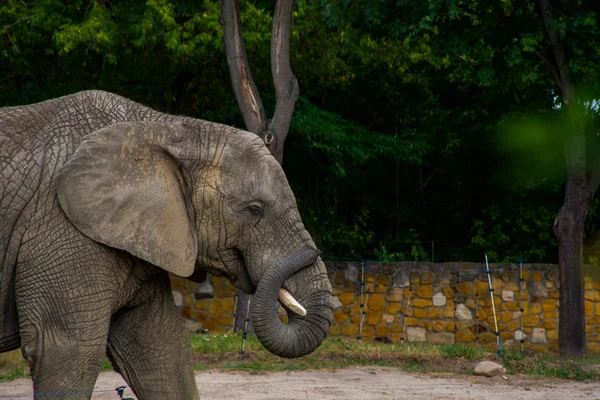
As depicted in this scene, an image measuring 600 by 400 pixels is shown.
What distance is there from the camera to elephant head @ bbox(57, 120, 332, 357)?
5.86 meters

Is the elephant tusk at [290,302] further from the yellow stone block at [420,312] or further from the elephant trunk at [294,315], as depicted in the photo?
the yellow stone block at [420,312]

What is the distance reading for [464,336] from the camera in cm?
1745

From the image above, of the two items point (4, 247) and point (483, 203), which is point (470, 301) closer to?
point (483, 203)

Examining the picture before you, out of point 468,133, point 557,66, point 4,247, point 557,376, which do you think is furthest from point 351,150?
point 4,247

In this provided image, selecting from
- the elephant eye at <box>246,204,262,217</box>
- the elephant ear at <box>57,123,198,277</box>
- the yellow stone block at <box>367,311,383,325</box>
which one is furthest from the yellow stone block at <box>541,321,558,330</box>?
the elephant ear at <box>57,123,198,277</box>

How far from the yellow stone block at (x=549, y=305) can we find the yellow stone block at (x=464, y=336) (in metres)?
1.29

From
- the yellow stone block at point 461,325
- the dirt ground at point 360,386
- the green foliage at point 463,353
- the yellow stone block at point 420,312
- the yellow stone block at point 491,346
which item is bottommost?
the dirt ground at point 360,386

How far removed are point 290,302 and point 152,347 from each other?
104 centimetres

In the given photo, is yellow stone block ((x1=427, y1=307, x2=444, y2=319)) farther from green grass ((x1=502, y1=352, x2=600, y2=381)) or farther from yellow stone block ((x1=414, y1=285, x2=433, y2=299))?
green grass ((x1=502, y1=352, x2=600, y2=381))

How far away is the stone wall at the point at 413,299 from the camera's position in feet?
57.1

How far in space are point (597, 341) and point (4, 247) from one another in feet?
44.7

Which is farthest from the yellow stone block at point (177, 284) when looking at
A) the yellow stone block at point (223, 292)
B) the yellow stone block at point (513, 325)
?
the yellow stone block at point (513, 325)

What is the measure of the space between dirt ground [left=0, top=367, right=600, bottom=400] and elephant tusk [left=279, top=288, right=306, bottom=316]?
4.80 m

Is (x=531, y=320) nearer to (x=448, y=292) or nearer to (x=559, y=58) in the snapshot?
(x=448, y=292)
